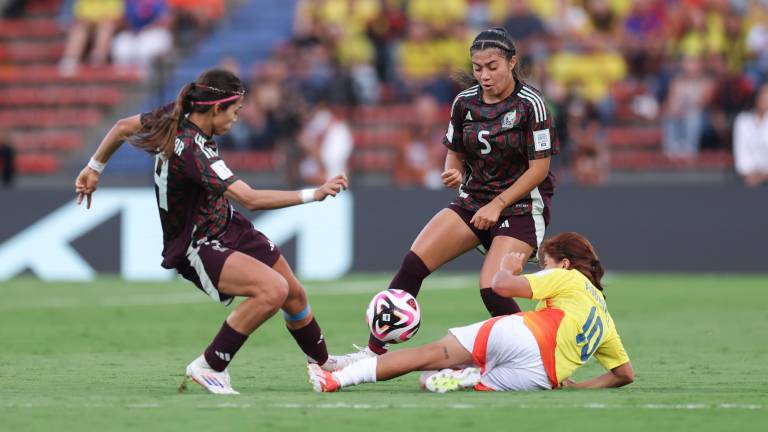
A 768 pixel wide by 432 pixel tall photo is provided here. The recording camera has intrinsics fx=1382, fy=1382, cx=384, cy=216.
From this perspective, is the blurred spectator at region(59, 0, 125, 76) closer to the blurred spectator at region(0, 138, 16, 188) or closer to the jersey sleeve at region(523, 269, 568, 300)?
the blurred spectator at region(0, 138, 16, 188)

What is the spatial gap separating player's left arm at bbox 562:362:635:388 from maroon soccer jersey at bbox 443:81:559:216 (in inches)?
48.7

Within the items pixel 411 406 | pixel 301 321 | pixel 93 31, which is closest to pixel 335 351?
pixel 301 321

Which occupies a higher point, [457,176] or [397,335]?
[457,176]

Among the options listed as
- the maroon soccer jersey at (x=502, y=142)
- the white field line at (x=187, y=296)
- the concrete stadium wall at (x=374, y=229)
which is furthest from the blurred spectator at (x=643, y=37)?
the maroon soccer jersey at (x=502, y=142)

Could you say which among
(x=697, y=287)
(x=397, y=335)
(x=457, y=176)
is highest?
(x=457, y=176)

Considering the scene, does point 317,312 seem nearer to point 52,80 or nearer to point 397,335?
point 397,335

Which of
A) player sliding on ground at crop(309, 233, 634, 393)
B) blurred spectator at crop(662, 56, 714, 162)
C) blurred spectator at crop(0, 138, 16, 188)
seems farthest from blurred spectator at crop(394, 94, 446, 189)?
player sliding on ground at crop(309, 233, 634, 393)

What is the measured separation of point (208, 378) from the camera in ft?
25.2

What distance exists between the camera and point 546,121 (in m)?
8.49

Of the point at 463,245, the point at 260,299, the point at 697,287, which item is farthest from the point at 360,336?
the point at 697,287

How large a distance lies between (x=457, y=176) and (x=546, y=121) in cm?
64

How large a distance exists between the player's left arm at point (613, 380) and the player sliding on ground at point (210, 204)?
5.79 feet

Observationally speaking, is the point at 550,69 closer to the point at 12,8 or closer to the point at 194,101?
the point at 12,8

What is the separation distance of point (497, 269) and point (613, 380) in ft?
3.30
